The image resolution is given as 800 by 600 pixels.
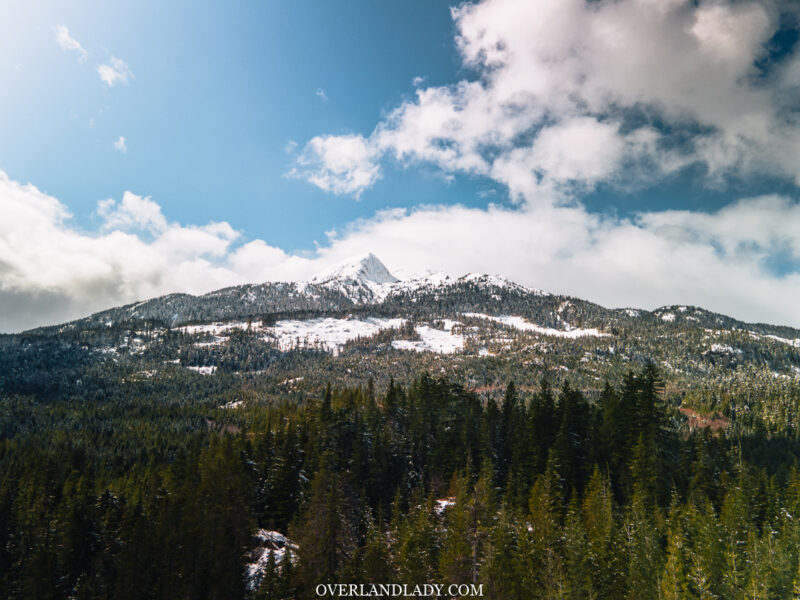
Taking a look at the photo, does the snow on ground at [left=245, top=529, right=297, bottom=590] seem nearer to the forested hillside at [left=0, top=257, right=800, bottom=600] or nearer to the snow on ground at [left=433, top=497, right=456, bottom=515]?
the forested hillside at [left=0, top=257, right=800, bottom=600]

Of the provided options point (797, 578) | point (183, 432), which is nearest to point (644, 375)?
point (797, 578)

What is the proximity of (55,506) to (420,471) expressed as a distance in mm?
68324

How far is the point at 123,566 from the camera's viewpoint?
42438mm

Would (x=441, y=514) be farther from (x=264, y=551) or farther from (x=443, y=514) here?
(x=264, y=551)

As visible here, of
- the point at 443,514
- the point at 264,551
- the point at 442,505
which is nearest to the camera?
the point at 264,551

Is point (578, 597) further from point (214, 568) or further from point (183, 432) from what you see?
point (183, 432)

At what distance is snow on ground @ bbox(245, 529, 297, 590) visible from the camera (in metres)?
47.3

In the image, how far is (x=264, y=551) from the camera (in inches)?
2084

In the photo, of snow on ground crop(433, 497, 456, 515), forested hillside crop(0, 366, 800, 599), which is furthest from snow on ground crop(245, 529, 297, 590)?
snow on ground crop(433, 497, 456, 515)

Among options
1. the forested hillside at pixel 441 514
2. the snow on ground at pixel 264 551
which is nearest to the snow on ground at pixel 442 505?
the forested hillside at pixel 441 514

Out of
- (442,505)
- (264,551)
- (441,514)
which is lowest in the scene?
(264,551)

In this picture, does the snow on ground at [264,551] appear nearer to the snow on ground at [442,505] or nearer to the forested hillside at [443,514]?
the forested hillside at [443,514]

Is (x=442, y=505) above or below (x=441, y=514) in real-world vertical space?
above

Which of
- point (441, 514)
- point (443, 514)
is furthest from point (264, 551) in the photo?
point (443, 514)
